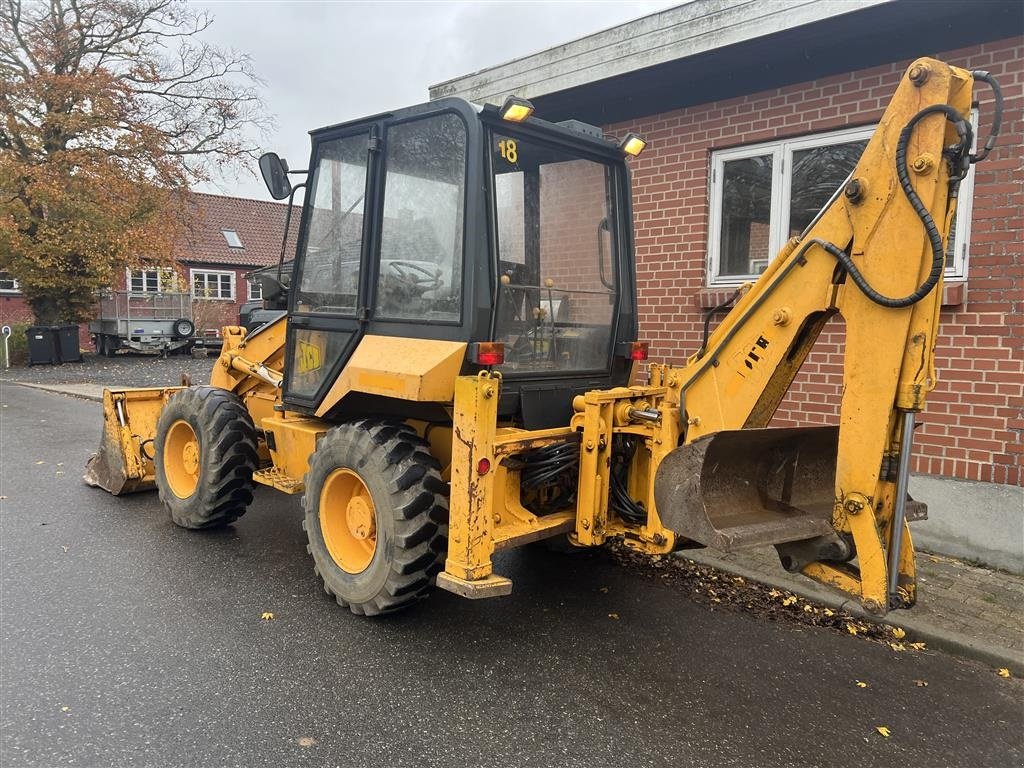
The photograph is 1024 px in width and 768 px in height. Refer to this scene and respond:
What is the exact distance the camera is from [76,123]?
19.8 meters

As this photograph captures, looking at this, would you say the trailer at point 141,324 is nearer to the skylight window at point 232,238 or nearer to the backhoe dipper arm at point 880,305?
the skylight window at point 232,238

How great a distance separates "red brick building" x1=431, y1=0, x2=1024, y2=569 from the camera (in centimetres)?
470

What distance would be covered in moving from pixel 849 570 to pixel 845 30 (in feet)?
12.3

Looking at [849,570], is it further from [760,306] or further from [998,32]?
[998,32]

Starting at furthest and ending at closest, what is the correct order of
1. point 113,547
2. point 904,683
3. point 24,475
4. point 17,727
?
point 24,475, point 113,547, point 904,683, point 17,727

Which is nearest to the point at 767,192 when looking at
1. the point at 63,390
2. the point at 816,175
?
the point at 816,175

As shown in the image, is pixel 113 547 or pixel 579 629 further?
pixel 113 547

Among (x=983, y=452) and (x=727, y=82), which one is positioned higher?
(x=727, y=82)

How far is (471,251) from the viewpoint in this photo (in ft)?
11.9

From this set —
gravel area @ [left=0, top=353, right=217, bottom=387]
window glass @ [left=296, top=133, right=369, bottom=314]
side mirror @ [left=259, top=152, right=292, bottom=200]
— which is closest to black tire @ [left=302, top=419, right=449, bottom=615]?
window glass @ [left=296, top=133, right=369, bottom=314]

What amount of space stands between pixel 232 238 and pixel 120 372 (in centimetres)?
1617

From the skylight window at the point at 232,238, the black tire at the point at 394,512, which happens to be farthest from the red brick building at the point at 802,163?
the skylight window at the point at 232,238

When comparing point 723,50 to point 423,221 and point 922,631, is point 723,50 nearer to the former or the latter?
point 423,221

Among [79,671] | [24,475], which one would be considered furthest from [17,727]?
[24,475]
